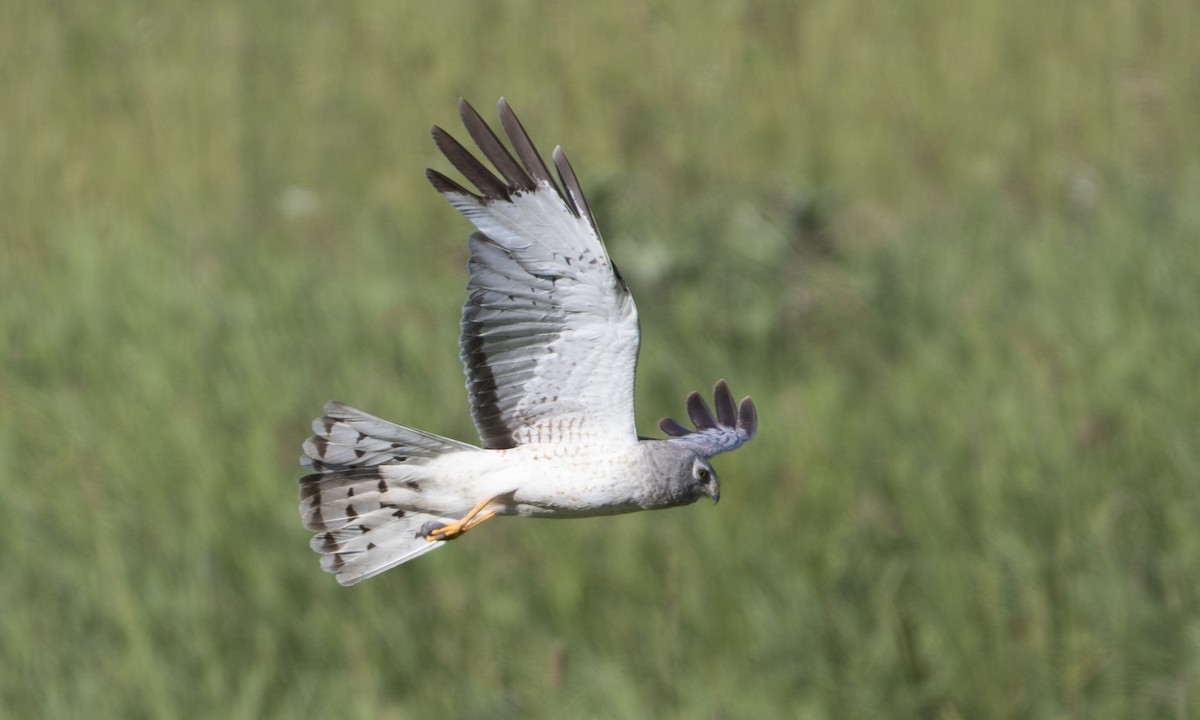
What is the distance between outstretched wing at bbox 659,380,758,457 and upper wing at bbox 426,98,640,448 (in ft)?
1.71

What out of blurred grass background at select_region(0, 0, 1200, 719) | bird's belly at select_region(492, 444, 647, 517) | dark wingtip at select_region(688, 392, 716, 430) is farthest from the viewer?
blurred grass background at select_region(0, 0, 1200, 719)

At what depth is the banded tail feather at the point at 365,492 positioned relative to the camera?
2941 mm

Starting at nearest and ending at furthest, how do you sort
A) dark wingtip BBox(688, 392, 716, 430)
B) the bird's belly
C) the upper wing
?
the bird's belly
the upper wing
dark wingtip BBox(688, 392, 716, 430)

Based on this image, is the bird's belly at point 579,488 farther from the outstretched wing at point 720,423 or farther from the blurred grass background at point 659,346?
the blurred grass background at point 659,346

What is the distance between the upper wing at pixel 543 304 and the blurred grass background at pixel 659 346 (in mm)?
1700

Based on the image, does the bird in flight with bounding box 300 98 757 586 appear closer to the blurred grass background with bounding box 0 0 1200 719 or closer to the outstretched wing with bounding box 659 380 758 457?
the outstretched wing with bounding box 659 380 758 457

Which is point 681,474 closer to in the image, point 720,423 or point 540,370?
point 540,370

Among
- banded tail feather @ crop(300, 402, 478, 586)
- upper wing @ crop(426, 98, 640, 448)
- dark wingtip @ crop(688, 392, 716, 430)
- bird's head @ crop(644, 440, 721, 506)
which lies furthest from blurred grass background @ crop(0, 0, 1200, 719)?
upper wing @ crop(426, 98, 640, 448)

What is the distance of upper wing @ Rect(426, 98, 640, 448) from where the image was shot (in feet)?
8.87

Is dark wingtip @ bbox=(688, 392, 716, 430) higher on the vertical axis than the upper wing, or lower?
lower

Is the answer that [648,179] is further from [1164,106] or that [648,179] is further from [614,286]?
[614,286]

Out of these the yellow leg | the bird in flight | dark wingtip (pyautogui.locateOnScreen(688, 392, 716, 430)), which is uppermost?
the bird in flight

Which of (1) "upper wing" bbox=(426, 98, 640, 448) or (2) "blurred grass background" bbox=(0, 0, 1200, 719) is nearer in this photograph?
(1) "upper wing" bbox=(426, 98, 640, 448)

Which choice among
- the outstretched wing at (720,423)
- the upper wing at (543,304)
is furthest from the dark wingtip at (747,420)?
the upper wing at (543,304)
